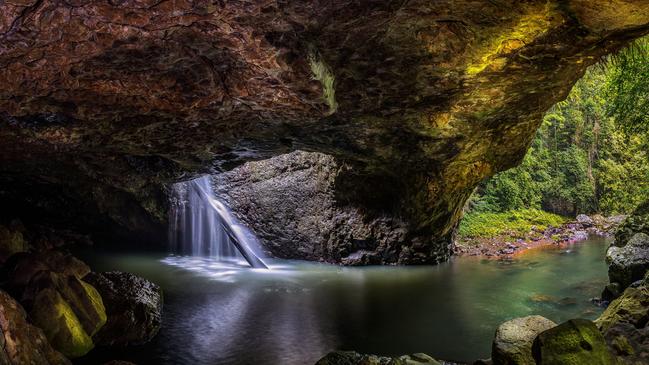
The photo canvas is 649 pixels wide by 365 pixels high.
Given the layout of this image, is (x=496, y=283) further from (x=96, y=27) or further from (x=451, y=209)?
(x=96, y=27)

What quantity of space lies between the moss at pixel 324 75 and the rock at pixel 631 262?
6889mm

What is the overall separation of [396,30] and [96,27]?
10.1ft

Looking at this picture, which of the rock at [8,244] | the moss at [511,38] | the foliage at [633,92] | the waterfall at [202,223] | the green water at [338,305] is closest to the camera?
the moss at [511,38]

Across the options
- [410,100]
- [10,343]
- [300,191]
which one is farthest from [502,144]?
[10,343]

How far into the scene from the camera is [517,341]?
206 inches

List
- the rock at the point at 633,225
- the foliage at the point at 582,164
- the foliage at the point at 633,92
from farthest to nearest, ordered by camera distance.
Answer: the foliage at the point at 582,164 < the rock at the point at 633,225 < the foliage at the point at 633,92

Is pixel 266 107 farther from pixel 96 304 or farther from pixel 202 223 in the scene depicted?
pixel 202 223

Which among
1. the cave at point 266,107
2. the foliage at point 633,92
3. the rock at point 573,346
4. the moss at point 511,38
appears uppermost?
the foliage at point 633,92

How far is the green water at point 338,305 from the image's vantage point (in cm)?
642

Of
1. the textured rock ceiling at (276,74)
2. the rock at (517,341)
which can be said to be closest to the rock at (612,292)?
the textured rock ceiling at (276,74)

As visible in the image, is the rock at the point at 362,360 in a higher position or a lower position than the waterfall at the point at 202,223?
lower

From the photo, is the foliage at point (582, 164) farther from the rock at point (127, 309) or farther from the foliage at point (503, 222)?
the rock at point (127, 309)

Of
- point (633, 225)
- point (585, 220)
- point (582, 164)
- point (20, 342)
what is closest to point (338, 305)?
point (20, 342)

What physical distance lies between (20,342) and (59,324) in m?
1.03
